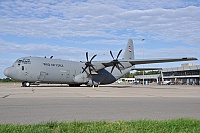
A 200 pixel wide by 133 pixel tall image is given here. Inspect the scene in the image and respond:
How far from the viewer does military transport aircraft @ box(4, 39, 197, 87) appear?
3216cm

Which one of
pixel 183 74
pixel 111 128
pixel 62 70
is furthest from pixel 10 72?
pixel 183 74

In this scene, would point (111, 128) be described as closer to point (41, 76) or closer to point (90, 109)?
point (90, 109)

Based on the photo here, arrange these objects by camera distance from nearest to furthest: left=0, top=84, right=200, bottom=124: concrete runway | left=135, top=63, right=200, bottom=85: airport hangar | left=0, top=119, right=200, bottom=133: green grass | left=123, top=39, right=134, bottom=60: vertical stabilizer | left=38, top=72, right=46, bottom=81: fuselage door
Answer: left=0, top=119, right=200, bottom=133: green grass
left=0, top=84, right=200, bottom=124: concrete runway
left=38, top=72, right=46, bottom=81: fuselage door
left=123, top=39, right=134, bottom=60: vertical stabilizer
left=135, top=63, right=200, bottom=85: airport hangar

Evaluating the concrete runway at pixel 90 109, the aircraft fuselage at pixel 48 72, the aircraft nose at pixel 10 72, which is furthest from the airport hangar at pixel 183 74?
the concrete runway at pixel 90 109

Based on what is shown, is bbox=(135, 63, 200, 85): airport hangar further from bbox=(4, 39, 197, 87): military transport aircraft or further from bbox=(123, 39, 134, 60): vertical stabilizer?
bbox=(4, 39, 197, 87): military transport aircraft

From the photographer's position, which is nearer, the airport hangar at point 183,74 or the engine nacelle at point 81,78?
the engine nacelle at point 81,78

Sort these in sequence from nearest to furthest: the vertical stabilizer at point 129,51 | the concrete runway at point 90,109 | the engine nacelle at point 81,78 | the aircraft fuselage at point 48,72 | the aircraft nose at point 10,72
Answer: the concrete runway at point 90,109, the aircraft nose at point 10,72, the aircraft fuselage at point 48,72, the engine nacelle at point 81,78, the vertical stabilizer at point 129,51

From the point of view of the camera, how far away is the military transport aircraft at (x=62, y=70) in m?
32.2

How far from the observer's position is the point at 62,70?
35000 mm

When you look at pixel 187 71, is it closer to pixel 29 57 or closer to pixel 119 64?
pixel 119 64

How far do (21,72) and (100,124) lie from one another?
27282 millimetres

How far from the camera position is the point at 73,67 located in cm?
3694

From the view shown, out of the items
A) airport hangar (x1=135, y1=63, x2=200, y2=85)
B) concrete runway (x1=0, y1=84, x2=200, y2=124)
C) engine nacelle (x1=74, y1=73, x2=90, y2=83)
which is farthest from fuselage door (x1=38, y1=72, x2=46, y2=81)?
airport hangar (x1=135, y1=63, x2=200, y2=85)

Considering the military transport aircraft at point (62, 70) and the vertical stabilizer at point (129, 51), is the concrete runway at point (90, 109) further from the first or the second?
the vertical stabilizer at point (129, 51)
